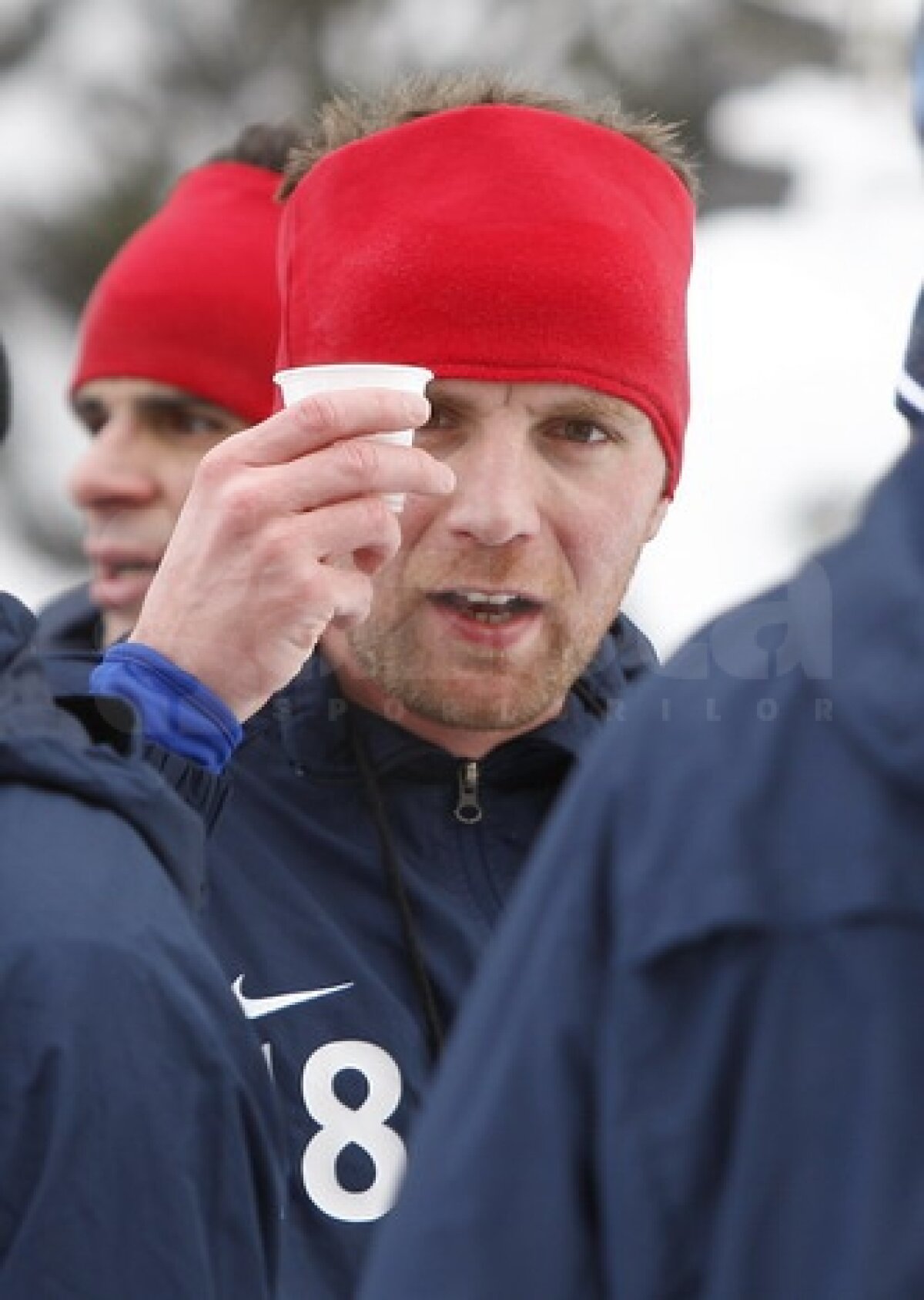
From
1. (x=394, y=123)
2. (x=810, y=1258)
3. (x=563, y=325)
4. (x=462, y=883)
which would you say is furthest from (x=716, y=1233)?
(x=394, y=123)

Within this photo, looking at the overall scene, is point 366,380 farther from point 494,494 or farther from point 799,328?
point 799,328

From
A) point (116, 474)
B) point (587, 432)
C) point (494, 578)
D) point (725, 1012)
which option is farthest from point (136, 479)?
point (725, 1012)

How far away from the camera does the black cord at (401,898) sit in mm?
3150

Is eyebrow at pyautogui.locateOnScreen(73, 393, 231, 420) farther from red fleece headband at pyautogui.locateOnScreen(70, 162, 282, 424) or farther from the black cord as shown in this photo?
the black cord

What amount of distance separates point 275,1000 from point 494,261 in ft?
3.15

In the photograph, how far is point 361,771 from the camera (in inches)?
133

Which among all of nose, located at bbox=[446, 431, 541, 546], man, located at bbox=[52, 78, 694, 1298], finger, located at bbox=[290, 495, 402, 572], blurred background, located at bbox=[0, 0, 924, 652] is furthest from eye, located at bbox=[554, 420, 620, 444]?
blurred background, located at bbox=[0, 0, 924, 652]

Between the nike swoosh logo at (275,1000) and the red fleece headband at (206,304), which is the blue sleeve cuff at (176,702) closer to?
the nike swoosh logo at (275,1000)

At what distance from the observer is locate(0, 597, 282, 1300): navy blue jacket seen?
7.06 feet

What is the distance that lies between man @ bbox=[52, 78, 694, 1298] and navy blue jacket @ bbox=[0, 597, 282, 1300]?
566mm

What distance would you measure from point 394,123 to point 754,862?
227cm

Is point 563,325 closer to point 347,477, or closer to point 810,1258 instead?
point 347,477

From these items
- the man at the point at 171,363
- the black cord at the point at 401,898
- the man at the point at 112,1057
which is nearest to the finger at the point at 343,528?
the black cord at the point at 401,898

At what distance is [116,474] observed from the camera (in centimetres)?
476
